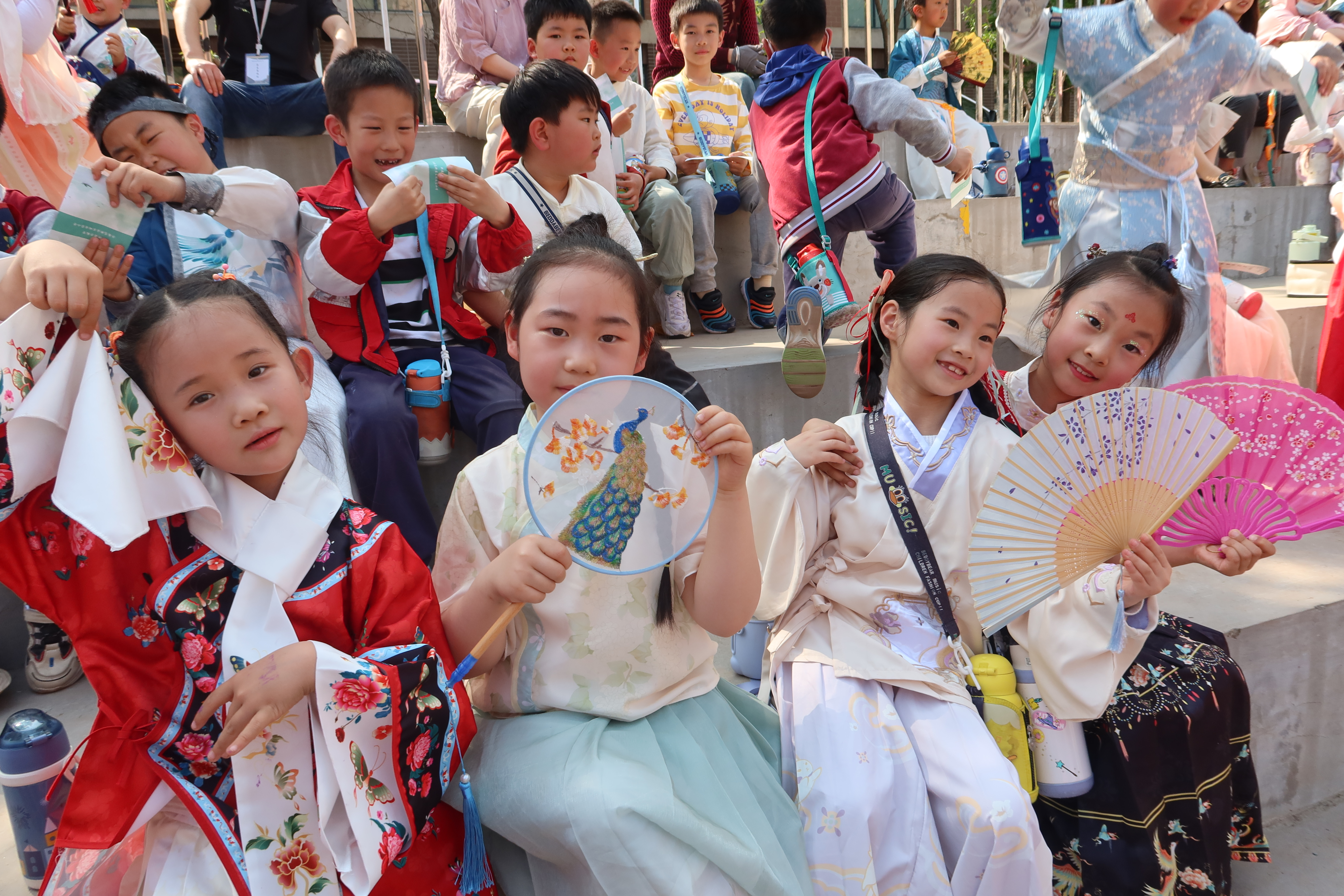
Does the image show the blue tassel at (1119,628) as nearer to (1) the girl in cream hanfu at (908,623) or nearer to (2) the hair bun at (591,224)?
(1) the girl in cream hanfu at (908,623)

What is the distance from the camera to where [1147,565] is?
5.00 ft

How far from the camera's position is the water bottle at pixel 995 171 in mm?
3599

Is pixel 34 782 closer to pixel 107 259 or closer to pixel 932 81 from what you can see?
pixel 107 259

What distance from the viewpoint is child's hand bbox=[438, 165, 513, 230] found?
2.33 m

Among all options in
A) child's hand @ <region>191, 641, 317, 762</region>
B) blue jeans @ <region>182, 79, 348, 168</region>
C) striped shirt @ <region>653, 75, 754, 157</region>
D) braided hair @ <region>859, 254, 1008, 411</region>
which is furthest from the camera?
striped shirt @ <region>653, 75, 754, 157</region>

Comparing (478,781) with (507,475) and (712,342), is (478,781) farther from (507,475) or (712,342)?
(712,342)

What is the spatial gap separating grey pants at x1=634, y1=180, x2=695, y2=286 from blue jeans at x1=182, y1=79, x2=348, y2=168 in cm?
122

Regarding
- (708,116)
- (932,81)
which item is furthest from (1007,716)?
(932,81)

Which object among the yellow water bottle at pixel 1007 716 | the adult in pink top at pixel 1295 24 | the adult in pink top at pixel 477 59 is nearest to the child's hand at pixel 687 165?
the adult in pink top at pixel 477 59

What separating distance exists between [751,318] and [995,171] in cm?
125

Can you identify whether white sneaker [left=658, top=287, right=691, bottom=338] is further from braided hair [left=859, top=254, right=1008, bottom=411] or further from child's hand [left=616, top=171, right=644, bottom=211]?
braided hair [left=859, top=254, right=1008, bottom=411]

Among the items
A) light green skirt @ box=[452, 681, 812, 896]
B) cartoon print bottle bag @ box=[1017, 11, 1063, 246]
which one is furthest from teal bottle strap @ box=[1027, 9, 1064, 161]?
light green skirt @ box=[452, 681, 812, 896]

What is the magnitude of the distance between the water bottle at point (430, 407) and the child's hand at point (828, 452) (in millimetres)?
1074

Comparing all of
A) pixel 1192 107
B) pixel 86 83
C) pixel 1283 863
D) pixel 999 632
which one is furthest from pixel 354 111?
pixel 1283 863
